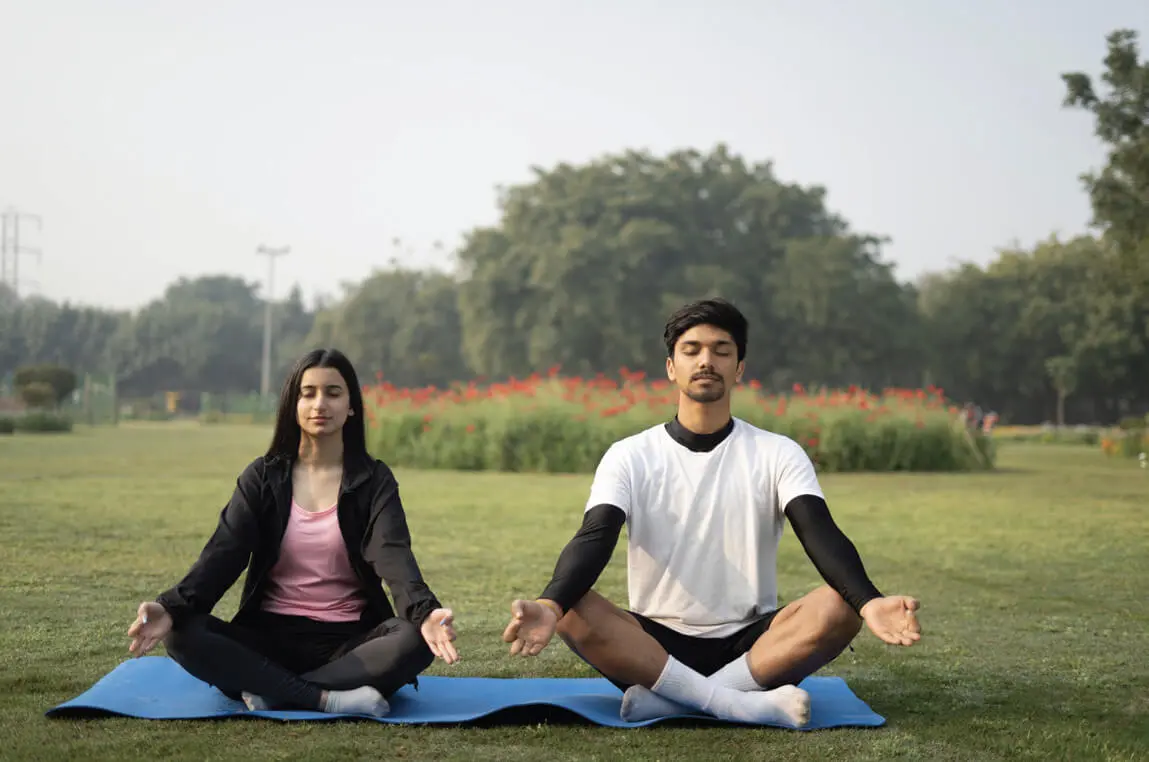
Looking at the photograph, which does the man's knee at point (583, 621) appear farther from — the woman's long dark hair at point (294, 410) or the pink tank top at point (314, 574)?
the woman's long dark hair at point (294, 410)

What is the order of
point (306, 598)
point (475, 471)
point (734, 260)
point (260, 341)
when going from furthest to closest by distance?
point (260, 341) → point (734, 260) → point (475, 471) → point (306, 598)

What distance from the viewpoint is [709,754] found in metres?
3.46

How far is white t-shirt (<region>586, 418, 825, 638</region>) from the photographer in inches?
153

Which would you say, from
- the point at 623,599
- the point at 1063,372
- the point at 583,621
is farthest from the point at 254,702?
the point at 1063,372

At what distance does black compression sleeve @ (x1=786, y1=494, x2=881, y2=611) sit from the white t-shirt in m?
0.06

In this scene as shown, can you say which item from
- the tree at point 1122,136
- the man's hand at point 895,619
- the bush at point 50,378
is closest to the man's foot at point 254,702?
the man's hand at point 895,619

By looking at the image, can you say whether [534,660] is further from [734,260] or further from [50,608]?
[734,260]

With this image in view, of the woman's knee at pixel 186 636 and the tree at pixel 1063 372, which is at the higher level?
the tree at pixel 1063 372

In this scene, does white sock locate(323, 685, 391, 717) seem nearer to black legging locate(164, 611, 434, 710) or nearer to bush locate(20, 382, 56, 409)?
black legging locate(164, 611, 434, 710)

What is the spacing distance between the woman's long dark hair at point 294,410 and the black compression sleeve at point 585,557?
84cm

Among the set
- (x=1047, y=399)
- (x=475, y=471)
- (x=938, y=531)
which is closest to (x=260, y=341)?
(x=1047, y=399)

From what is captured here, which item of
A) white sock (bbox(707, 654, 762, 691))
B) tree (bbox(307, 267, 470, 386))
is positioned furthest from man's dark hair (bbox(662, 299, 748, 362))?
tree (bbox(307, 267, 470, 386))

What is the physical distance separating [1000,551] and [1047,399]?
43741 mm

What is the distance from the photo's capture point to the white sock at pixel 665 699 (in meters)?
3.81
